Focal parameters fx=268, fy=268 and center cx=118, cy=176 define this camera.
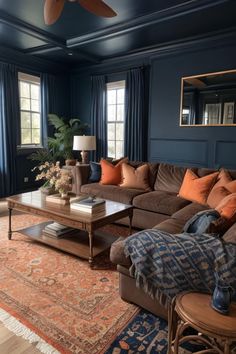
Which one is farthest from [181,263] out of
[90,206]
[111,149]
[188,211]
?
[111,149]

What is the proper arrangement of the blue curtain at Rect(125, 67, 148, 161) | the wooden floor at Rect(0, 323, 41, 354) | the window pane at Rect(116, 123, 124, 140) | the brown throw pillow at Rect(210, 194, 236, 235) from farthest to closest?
the window pane at Rect(116, 123, 124, 140)
the blue curtain at Rect(125, 67, 148, 161)
the brown throw pillow at Rect(210, 194, 236, 235)
the wooden floor at Rect(0, 323, 41, 354)

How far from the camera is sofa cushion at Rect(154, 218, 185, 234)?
2404mm

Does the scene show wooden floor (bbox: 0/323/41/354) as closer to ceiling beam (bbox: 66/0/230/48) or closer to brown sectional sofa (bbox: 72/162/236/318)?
brown sectional sofa (bbox: 72/162/236/318)

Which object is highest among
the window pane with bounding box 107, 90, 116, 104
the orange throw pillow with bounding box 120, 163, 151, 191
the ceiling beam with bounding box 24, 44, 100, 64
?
the ceiling beam with bounding box 24, 44, 100, 64

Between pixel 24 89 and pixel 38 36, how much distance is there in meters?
1.43

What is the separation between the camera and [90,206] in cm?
274

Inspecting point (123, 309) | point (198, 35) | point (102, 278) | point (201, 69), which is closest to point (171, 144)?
point (201, 69)

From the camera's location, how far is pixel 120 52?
5449mm

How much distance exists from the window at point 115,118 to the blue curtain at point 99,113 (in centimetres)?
11

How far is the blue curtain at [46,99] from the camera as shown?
5961mm

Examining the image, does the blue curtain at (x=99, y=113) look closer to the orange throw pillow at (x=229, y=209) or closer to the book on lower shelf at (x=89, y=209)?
the book on lower shelf at (x=89, y=209)

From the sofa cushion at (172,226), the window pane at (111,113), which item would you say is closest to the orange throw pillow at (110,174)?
the sofa cushion at (172,226)

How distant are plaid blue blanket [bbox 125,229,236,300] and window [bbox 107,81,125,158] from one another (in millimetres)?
4576

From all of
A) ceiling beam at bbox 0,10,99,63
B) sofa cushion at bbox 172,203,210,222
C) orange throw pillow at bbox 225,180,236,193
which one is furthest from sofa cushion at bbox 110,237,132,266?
ceiling beam at bbox 0,10,99,63
